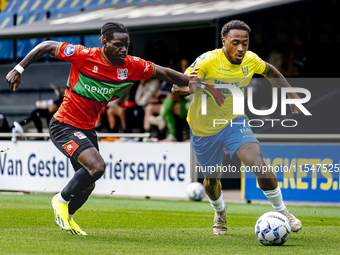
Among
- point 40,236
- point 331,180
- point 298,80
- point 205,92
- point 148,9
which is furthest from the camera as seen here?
point 148,9

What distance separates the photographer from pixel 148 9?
638 inches

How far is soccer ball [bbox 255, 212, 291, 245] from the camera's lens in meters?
6.00

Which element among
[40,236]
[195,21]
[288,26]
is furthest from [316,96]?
[40,236]

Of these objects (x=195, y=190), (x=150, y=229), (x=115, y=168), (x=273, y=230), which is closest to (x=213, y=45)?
(x=115, y=168)

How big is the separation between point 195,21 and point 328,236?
695 cm

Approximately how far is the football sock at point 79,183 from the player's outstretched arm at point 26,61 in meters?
1.13

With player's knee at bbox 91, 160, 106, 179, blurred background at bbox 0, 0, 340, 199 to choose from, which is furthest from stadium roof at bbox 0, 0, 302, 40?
player's knee at bbox 91, 160, 106, 179

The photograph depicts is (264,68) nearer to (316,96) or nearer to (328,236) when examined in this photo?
(328,236)

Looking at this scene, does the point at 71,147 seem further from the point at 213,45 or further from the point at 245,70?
the point at 213,45

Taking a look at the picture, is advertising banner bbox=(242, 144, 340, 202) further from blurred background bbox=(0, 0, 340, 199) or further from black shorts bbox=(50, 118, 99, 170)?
black shorts bbox=(50, 118, 99, 170)

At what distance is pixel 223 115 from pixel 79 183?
6.26 ft

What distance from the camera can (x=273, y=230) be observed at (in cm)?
599

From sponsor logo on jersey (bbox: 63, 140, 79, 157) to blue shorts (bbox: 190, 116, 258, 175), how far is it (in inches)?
62.3

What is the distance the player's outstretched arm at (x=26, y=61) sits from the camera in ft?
19.7
